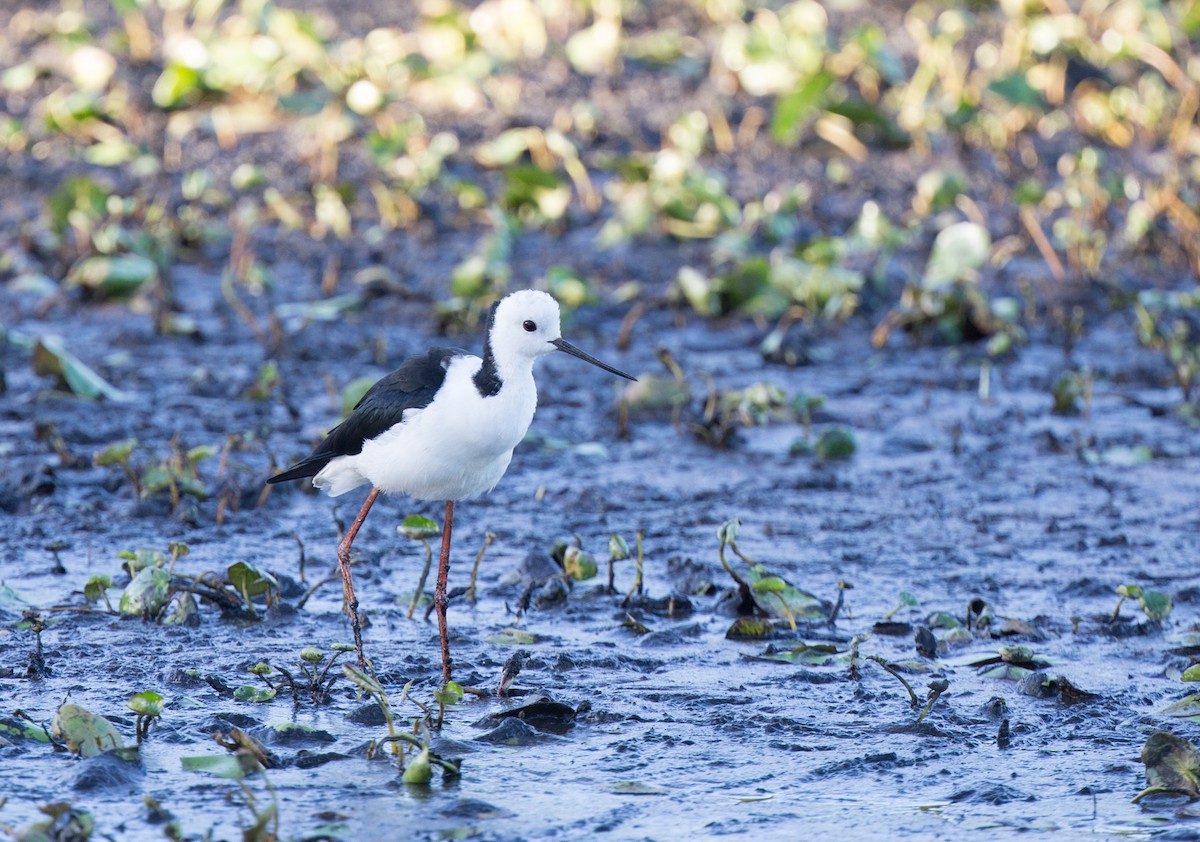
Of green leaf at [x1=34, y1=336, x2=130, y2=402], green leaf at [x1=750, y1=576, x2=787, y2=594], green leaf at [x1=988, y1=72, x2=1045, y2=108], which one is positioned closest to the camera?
green leaf at [x1=750, y1=576, x2=787, y2=594]

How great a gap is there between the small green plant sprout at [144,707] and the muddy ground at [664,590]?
A: 0.09m

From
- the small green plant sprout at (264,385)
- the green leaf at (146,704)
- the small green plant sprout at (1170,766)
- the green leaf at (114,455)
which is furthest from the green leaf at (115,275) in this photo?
the small green plant sprout at (1170,766)

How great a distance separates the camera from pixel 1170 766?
3553 millimetres

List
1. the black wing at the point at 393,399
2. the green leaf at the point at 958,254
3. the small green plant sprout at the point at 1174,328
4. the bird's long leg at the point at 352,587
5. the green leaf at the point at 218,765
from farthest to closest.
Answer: the green leaf at the point at 958,254 → the small green plant sprout at the point at 1174,328 → the black wing at the point at 393,399 → the bird's long leg at the point at 352,587 → the green leaf at the point at 218,765

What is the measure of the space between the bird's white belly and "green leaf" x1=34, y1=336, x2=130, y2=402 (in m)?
2.63

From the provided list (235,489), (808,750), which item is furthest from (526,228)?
(808,750)

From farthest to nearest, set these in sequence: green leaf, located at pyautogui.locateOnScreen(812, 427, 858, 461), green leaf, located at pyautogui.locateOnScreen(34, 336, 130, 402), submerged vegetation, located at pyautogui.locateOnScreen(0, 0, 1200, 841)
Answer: green leaf, located at pyautogui.locateOnScreen(34, 336, 130, 402)
green leaf, located at pyautogui.locateOnScreen(812, 427, 858, 461)
submerged vegetation, located at pyautogui.locateOnScreen(0, 0, 1200, 841)

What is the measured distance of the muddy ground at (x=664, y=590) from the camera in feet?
11.8

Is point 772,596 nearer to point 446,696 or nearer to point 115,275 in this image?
point 446,696

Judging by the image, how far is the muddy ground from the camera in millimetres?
3600

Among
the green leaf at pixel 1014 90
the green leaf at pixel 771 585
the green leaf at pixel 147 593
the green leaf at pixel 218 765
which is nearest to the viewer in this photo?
the green leaf at pixel 218 765

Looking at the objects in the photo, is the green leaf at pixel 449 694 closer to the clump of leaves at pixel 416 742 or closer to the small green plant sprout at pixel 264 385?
the clump of leaves at pixel 416 742

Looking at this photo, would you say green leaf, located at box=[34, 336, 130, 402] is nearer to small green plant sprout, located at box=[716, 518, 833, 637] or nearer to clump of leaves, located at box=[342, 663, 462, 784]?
small green plant sprout, located at box=[716, 518, 833, 637]

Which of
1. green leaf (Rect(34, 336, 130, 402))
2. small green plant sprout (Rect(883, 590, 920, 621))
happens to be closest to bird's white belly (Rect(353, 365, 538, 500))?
small green plant sprout (Rect(883, 590, 920, 621))
